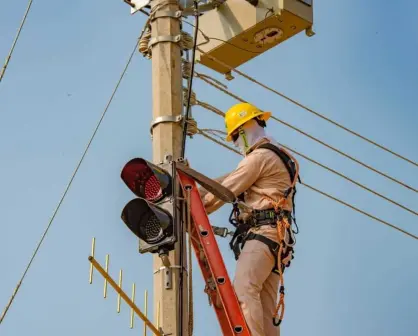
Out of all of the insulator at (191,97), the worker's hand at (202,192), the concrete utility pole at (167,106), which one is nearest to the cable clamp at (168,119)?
the concrete utility pole at (167,106)

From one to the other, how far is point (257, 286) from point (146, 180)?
3.54ft

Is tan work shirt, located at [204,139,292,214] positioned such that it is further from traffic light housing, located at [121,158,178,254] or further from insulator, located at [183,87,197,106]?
insulator, located at [183,87,197,106]

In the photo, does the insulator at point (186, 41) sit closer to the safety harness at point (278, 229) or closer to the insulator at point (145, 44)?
the insulator at point (145, 44)

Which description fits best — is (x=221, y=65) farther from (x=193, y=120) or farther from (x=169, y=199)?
(x=169, y=199)

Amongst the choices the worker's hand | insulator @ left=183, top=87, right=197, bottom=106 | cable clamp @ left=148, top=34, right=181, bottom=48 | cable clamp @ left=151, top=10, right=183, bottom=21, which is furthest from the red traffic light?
cable clamp @ left=151, top=10, right=183, bottom=21

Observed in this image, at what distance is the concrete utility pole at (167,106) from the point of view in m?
8.17

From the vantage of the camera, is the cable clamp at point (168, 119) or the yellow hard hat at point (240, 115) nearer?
the cable clamp at point (168, 119)

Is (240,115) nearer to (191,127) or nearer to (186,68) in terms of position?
(191,127)

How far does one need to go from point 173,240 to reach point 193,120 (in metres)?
1.32

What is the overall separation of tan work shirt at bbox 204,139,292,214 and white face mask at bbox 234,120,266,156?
0.58ft

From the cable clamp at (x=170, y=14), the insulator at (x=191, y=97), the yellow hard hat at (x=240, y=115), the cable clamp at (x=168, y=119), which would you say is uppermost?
the cable clamp at (x=170, y=14)

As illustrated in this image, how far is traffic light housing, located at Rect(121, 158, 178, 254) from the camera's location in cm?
808

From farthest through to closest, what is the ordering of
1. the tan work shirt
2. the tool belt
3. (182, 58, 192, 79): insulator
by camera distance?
(182, 58, 192, 79): insulator, the tan work shirt, the tool belt

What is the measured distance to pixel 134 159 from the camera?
8.22 m
